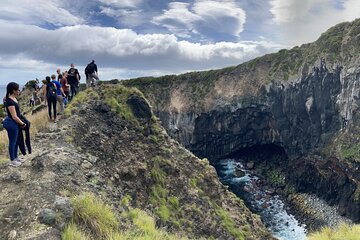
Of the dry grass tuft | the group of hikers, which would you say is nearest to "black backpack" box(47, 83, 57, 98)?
the group of hikers

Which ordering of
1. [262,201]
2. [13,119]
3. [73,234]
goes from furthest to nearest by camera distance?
[262,201]
[13,119]
[73,234]

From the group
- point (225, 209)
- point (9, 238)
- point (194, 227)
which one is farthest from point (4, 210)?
point (225, 209)

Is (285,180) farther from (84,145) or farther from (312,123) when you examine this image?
(84,145)

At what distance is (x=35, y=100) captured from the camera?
1619 inches

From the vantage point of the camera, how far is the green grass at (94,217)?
10094mm

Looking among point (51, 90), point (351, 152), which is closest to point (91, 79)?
point (51, 90)

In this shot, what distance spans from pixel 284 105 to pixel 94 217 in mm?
74052

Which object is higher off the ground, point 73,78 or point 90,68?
point 90,68

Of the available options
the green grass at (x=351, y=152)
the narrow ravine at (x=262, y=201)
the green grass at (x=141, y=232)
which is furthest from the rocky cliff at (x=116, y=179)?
the green grass at (x=351, y=152)

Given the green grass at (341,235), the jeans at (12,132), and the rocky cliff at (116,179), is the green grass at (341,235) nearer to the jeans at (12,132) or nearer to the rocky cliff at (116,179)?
the rocky cliff at (116,179)

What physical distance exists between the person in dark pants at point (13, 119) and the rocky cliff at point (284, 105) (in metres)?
53.9

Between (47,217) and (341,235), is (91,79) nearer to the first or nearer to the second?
(47,217)

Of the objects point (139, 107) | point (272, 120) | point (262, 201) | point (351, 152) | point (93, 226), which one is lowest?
point (262, 201)

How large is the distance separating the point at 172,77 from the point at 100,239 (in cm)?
9423
